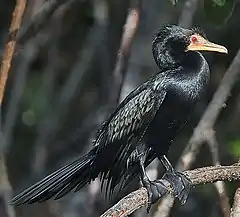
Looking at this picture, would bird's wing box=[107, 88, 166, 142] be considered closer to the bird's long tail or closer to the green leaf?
the bird's long tail

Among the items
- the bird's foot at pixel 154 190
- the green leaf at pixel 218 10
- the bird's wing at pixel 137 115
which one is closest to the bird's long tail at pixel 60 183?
the bird's wing at pixel 137 115

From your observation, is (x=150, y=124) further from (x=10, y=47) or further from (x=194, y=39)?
(x=10, y=47)

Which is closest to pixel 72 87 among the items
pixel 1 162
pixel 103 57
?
pixel 103 57

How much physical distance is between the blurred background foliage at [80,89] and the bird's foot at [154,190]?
4.16ft

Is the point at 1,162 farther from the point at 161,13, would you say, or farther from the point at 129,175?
the point at 161,13

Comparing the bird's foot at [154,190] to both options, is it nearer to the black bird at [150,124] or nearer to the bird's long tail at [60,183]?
the black bird at [150,124]

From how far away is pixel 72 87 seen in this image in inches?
273

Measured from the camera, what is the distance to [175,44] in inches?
159

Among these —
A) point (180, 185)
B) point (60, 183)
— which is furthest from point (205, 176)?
point (60, 183)

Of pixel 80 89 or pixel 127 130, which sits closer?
pixel 127 130

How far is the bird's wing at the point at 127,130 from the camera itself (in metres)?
3.93

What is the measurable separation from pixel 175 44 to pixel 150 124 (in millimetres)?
335

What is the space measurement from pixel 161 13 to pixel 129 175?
213 cm

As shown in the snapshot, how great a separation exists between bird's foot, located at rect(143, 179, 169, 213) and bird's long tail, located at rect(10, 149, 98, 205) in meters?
0.26
